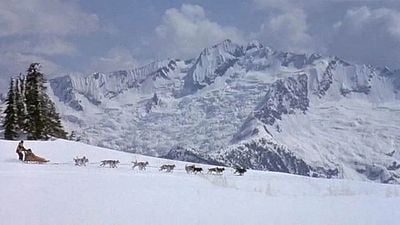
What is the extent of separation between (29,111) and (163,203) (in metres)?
27.5

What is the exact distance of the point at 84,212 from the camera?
1034cm

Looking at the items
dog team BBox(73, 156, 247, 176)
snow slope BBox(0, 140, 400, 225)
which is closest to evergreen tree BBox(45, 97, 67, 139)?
dog team BBox(73, 156, 247, 176)

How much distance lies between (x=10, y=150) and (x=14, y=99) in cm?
1690

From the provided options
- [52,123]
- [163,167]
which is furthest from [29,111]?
[163,167]

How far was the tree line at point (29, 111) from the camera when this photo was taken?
121 feet

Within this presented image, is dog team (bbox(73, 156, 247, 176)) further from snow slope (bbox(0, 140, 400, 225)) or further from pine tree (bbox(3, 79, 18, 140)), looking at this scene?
pine tree (bbox(3, 79, 18, 140))

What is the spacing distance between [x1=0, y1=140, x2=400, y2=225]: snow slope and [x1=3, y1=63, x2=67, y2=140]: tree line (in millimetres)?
20492

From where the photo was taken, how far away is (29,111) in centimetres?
3756

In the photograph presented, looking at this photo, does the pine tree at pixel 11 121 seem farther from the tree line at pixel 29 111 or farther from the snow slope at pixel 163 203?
the snow slope at pixel 163 203

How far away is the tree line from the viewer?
3700 cm

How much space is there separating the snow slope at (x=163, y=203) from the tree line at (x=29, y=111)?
67.2ft

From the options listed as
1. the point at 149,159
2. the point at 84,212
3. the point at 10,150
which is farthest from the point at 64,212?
the point at 149,159

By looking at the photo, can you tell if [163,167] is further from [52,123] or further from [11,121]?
[52,123]


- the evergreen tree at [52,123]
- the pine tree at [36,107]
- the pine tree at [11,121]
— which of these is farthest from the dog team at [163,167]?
the pine tree at [11,121]
